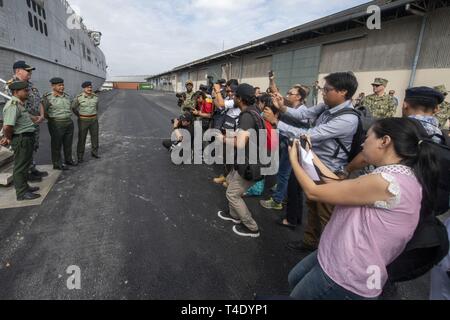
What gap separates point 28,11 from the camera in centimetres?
1253

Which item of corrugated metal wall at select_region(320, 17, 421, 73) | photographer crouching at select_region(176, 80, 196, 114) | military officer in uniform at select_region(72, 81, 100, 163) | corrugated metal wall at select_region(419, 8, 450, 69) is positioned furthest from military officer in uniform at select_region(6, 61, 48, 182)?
corrugated metal wall at select_region(320, 17, 421, 73)

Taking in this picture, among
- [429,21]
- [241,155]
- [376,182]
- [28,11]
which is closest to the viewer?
[376,182]

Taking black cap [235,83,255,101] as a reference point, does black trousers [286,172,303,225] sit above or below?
below

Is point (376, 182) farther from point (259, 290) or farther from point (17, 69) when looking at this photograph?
point (17, 69)

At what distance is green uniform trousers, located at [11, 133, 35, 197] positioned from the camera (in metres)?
3.82

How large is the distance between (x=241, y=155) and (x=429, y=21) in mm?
10390

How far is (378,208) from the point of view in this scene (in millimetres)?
1276

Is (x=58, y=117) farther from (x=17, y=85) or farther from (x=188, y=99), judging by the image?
(x=188, y=99)

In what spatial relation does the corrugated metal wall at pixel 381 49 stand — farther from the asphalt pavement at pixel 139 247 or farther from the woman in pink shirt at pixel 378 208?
the woman in pink shirt at pixel 378 208

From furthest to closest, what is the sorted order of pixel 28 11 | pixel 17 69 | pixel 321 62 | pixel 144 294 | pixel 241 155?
pixel 321 62, pixel 28 11, pixel 17 69, pixel 241 155, pixel 144 294

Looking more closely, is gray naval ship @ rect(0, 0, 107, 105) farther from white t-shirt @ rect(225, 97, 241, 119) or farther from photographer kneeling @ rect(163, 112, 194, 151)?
white t-shirt @ rect(225, 97, 241, 119)

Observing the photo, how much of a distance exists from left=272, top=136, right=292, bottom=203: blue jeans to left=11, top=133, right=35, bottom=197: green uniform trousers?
3976 millimetres
